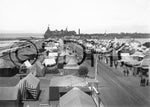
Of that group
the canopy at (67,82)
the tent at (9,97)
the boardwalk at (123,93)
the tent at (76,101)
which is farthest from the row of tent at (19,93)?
the boardwalk at (123,93)

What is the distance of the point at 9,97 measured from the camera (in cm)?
361

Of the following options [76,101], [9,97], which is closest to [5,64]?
[9,97]

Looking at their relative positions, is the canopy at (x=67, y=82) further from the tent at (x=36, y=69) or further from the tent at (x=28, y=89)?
the tent at (x=36, y=69)

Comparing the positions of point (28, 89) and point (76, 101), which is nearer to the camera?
point (76, 101)

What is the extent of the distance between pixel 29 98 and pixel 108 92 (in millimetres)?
2206

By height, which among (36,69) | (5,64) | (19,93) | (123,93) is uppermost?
(5,64)

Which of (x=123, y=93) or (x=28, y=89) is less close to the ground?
(x=28, y=89)

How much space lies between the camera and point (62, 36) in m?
18.0

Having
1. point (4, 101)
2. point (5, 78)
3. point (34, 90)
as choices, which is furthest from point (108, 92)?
point (5, 78)

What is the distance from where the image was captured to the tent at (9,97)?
3.52 meters

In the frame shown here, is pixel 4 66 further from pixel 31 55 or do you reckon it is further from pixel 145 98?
pixel 145 98

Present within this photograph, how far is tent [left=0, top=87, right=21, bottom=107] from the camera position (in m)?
3.52

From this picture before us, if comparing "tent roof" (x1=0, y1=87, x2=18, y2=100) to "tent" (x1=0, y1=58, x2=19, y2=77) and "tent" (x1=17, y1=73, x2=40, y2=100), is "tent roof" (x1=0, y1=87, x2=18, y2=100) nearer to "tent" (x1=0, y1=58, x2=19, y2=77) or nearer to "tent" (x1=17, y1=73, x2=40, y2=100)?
"tent" (x1=17, y1=73, x2=40, y2=100)

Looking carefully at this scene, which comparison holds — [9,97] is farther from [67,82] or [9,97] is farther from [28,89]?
[67,82]
